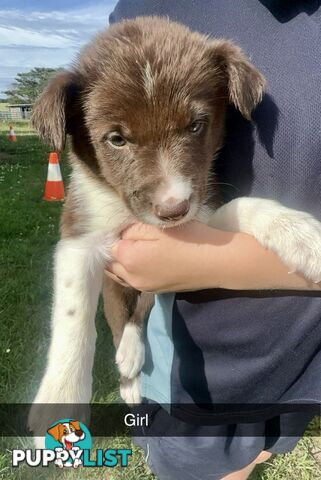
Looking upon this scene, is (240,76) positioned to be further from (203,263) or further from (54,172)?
(54,172)

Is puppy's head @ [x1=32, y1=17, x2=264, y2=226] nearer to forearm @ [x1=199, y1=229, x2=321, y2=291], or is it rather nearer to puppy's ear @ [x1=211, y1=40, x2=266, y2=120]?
puppy's ear @ [x1=211, y1=40, x2=266, y2=120]

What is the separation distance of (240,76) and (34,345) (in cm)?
258

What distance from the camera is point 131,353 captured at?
2.62 meters

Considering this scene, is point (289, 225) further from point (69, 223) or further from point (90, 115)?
point (69, 223)

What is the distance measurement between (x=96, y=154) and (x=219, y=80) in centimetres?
63

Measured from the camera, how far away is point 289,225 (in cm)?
200

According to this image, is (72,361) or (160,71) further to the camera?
(72,361)

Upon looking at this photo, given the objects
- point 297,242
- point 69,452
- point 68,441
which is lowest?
point 69,452

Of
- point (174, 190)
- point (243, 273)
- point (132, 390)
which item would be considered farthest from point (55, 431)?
point (174, 190)

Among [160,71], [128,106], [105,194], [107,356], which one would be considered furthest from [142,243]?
[107,356]

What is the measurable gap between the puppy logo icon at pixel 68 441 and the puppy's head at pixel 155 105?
3.55 ft

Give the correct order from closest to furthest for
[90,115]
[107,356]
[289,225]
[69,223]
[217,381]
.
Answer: [289,225]
[90,115]
[217,381]
[69,223]
[107,356]

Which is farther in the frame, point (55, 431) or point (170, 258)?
point (55, 431)

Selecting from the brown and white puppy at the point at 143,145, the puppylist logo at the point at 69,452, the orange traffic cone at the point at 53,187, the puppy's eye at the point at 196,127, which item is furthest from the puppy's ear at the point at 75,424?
the orange traffic cone at the point at 53,187
